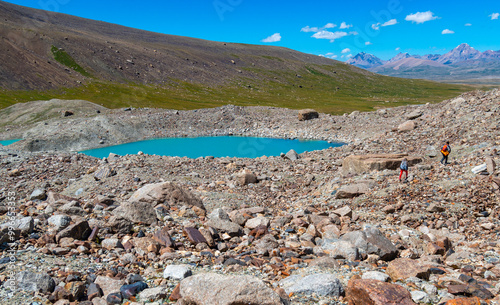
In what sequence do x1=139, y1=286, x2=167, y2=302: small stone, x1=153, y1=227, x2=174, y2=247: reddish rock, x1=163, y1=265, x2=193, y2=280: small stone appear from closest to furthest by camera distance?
x1=139, y1=286, x2=167, y2=302: small stone → x1=163, y1=265, x2=193, y2=280: small stone → x1=153, y1=227, x2=174, y2=247: reddish rock

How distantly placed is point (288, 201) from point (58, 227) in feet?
47.3

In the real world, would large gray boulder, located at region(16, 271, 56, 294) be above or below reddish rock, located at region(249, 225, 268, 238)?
above

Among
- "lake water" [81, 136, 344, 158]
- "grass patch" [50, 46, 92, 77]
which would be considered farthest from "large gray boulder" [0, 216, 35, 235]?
"grass patch" [50, 46, 92, 77]

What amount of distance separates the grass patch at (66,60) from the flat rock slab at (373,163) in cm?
13658

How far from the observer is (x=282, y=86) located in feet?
592

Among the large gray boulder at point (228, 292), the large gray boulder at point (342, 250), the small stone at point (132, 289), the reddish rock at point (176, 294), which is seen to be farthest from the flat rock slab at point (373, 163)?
the small stone at point (132, 289)

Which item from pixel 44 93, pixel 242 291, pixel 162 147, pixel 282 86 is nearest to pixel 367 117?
pixel 162 147

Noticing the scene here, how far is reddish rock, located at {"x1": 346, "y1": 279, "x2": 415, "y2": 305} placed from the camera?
817cm

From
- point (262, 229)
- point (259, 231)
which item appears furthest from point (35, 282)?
point (262, 229)

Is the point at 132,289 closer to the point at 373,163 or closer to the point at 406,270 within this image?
the point at 406,270

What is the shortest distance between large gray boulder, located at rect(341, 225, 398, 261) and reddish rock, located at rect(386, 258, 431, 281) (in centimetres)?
163

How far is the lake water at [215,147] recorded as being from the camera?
A: 51.1 meters

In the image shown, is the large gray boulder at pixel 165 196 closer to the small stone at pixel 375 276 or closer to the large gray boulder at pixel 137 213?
the large gray boulder at pixel 137 213

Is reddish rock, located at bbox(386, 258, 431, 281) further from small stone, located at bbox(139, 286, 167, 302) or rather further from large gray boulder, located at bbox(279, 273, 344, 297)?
small stone, located at bbox(139, 286, 167, 302)
